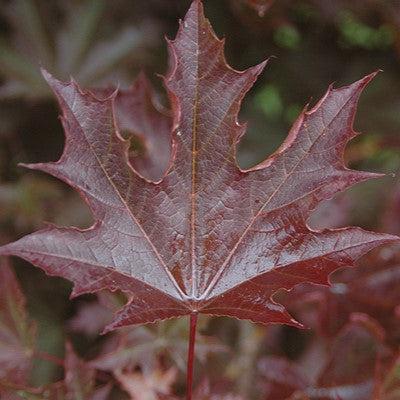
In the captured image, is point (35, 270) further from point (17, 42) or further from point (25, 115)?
point (17, 42)

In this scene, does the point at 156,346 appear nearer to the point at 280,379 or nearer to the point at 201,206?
the point at 280,379

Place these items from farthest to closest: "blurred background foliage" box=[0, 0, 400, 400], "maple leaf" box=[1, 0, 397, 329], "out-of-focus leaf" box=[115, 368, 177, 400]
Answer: "blurred background foliage" box=[0, 0, 400, 400], "out-of-focus leaf" box=[115, 368, 177, 400], "maple leaf" box=[1, 0, 397, 329]

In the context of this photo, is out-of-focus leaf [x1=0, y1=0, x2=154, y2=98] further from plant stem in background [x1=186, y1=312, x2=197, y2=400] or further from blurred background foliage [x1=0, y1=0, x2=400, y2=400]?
plant stem in background [x1=186, y1=312, x2=197, y2=400]

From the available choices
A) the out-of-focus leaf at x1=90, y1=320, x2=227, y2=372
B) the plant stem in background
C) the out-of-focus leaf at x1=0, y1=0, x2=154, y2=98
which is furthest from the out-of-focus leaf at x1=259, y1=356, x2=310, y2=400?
the out-of-focus leaf at x1=0, y1=0, x2=154, y2=98

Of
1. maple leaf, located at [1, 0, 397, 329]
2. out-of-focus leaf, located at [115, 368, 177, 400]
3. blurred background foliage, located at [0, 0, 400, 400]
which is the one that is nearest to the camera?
maple leaf, located at [1, 0, 397, 329]

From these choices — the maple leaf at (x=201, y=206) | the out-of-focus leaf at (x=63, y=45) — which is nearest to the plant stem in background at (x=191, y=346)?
the maple leaf at (x=201, y=206)

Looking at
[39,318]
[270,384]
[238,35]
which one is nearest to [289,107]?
[238,35]
